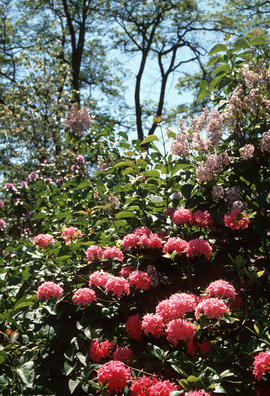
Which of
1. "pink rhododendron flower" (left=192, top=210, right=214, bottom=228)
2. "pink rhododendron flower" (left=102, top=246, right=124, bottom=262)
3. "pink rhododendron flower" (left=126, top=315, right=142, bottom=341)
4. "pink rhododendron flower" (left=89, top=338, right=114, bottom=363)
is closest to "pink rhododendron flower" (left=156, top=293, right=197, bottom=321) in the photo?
"pink rhododendron flower" (left=126, top=315, right=142, bottom=341)

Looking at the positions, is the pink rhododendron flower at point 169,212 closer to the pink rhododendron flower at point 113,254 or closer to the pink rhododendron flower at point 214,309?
the pink rhododendron flower at point 113,254

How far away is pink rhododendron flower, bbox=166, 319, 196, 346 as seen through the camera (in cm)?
167

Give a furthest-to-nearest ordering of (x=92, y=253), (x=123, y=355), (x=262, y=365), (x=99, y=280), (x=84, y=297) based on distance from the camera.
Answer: (x=92, y=253), (x=99, y=280), (x=84, y=297), (x=123, y=355), (x=262, y=365)

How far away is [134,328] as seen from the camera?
194 cm

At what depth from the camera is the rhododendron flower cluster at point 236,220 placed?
217 centimetres

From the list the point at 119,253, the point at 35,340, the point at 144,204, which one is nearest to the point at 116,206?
the point at 144,204

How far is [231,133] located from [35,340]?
1759 mm

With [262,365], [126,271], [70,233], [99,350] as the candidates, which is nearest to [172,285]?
[126,271]

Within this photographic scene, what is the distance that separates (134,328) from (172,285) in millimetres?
440

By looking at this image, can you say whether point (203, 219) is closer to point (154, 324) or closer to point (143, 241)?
point (143, 241)

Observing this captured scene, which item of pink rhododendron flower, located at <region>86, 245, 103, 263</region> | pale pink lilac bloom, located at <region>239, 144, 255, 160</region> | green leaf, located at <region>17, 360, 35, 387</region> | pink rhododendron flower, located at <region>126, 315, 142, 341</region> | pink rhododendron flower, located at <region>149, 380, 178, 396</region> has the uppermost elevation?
pale pink lilac bloom, located at <region>239, 144, 255, 160</region>

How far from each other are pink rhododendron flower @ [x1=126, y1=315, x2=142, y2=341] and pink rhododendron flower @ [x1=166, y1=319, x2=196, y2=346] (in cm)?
29

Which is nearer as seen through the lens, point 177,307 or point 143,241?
point 177,307

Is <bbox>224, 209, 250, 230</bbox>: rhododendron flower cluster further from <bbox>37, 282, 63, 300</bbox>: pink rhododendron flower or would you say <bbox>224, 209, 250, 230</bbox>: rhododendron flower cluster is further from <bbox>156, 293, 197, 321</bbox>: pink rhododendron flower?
<bbox>37, 282, 63, 300</bbox>: pink rhododendron flower
